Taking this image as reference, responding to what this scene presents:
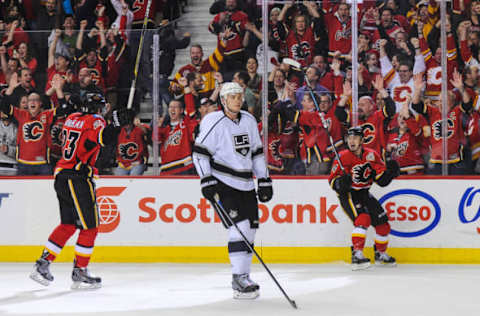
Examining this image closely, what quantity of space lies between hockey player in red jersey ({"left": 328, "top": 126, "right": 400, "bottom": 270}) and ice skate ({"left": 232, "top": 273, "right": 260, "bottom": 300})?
1.66 metres

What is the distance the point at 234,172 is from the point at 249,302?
2.65 ft

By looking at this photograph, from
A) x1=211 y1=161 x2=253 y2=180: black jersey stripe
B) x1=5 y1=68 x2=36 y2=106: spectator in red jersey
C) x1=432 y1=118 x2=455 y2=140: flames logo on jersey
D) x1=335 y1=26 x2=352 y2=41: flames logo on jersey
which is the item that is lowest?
x1=211 y1=161 x2=253 y2=180: black jersey stripe

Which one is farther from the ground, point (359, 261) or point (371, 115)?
point (371, 115)

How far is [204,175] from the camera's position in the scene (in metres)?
4.62

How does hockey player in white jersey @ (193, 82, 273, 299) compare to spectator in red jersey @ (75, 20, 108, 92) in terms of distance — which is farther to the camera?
spectator in red jersey @ (75, 20, 108, 92)

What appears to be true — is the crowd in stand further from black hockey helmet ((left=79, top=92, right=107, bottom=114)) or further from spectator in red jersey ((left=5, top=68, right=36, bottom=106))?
black hockey helmet ((left=79, top=92, right=107, bottom=114))

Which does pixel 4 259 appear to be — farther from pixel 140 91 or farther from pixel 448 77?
pixel 448 77

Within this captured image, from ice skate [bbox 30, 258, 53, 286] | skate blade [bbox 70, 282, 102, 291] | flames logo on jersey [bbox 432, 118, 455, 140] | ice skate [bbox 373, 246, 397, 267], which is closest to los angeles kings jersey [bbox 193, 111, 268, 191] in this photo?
skate blade [bbox 70, 282, 102, 291]

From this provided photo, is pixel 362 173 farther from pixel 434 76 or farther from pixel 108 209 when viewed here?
pixel 108 209

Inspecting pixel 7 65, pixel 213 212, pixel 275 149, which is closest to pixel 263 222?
pixel 213 212

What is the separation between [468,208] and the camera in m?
6.45

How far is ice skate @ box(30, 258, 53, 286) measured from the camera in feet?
17.3

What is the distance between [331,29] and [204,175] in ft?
11.0

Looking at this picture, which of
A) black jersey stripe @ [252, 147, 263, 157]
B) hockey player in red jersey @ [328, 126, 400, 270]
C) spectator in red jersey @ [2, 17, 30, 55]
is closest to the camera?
black jersey stripe @ [252, 147, 263, 157]
